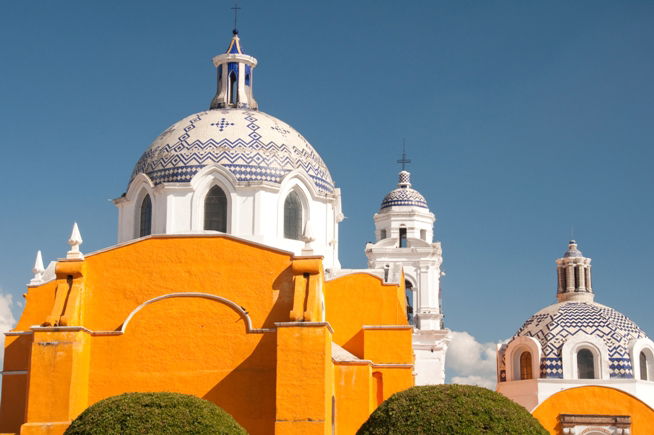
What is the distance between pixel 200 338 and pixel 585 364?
16.6m

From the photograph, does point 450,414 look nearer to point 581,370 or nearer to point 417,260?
point 581,370

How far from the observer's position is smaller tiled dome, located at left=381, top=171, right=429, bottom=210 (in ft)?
133

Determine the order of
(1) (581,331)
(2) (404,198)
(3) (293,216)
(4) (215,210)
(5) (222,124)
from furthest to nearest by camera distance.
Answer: (2) (404,198), (1) (581,331), (5) (222,124), (3) (293,216), (4) (215,210)

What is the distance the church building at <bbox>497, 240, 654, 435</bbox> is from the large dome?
10676mm

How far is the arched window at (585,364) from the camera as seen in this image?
3231 centimetres

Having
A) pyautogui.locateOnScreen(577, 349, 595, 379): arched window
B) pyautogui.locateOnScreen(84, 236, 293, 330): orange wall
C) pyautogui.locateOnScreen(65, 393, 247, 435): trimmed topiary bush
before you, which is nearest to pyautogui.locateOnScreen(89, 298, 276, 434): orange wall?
pyautogui.locateOnScreen(84, 236, 293, 330): orange wall

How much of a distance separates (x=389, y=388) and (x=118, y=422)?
26.8 ft

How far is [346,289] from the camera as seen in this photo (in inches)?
907

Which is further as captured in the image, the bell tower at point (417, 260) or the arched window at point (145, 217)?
the bell tower at point (417, 260)

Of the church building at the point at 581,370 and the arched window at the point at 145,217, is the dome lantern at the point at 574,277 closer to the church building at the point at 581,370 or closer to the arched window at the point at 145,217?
the church building at the point at 581,370

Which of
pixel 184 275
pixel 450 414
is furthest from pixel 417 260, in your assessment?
pixel 450 414

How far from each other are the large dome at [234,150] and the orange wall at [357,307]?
8.21 feet

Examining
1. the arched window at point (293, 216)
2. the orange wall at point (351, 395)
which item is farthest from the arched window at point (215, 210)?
the orange wall at point (351, 395)

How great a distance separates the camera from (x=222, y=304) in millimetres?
19688
